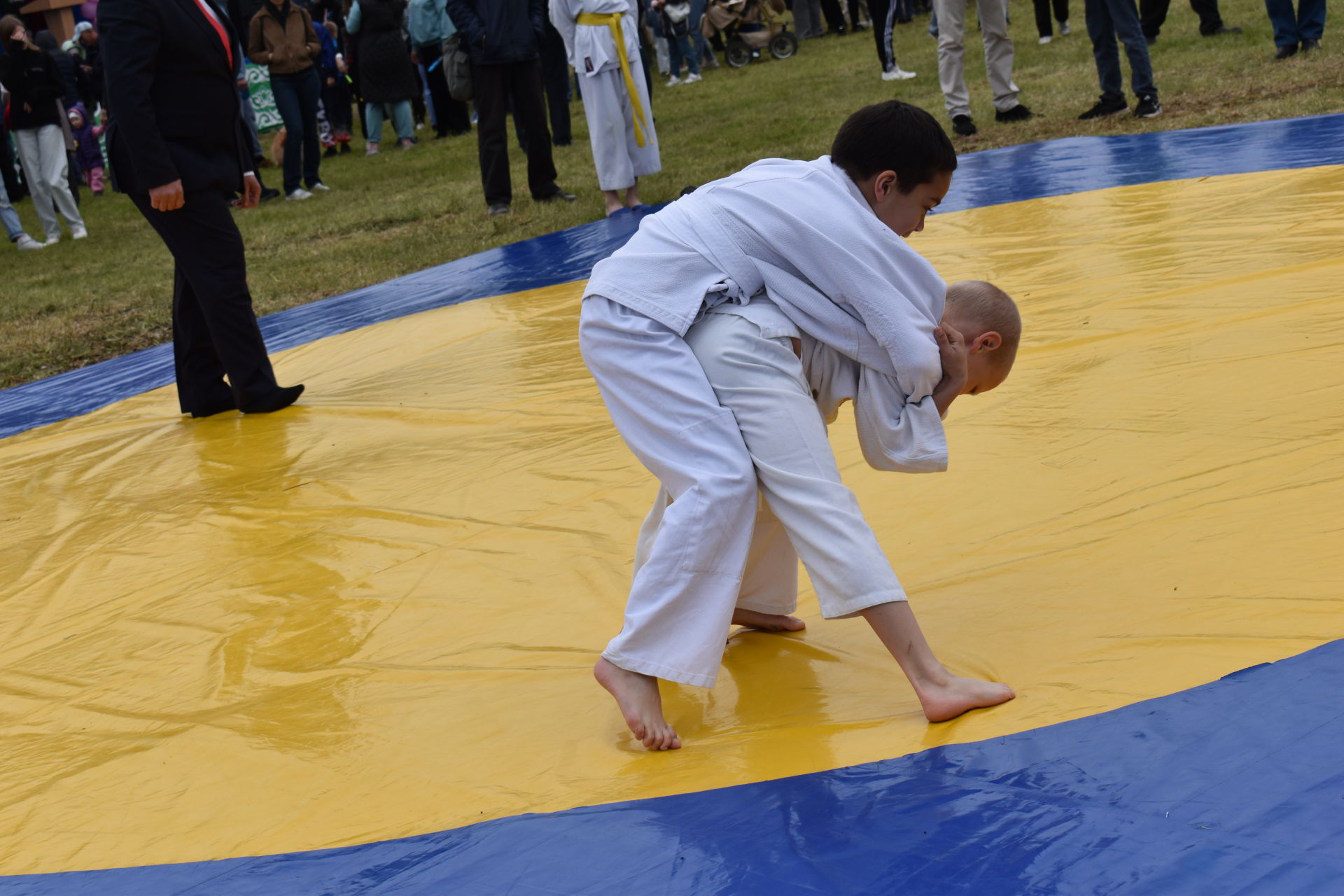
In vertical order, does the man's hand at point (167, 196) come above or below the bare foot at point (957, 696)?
above

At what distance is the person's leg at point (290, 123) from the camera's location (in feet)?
32.3

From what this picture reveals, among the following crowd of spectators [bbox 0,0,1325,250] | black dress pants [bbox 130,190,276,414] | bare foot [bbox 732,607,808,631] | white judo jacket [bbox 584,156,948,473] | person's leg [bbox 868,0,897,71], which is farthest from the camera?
person's leg [bbox 868,0,897,71]

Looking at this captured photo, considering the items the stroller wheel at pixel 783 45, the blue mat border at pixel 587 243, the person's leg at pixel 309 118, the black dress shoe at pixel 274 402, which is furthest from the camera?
the stroller wheel at pixel 783 45

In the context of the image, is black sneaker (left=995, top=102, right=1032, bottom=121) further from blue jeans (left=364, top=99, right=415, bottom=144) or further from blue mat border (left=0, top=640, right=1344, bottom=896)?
blue jeans (left=364, top=99, right=415, bottom=144)

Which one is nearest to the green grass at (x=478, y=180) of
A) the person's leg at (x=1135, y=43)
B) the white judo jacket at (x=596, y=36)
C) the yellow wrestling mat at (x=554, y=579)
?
the person's leg at (x=1135, y=43)

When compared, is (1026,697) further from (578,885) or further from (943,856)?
(578,885)

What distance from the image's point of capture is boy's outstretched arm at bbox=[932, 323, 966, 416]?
184cm

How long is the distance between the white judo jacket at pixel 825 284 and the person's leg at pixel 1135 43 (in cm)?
520

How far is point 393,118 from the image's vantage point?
1300cm

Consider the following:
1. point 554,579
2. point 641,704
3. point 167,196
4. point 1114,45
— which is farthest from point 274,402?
point 1114,45

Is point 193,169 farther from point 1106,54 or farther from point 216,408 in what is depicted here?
point 1106,54

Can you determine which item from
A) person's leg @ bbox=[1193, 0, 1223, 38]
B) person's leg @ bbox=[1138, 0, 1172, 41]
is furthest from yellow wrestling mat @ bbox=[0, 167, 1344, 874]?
person's leg @ bbox=[1138, 0, 1172, 41]

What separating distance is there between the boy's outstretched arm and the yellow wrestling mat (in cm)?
39

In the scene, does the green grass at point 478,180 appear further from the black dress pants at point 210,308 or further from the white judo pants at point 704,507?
the white judo pants at point 704,507
